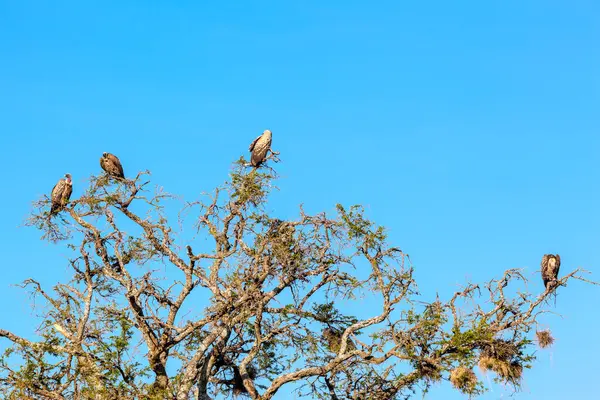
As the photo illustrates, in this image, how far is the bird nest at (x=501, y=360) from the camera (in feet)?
58.6

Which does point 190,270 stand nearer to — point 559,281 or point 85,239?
point 85,239

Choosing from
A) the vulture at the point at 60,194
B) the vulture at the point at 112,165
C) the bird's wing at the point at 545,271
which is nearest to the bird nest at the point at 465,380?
the bird's wing at the point at 545,271

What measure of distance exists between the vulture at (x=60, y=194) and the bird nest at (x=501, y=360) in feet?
27.4

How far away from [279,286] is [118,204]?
11.2 ft

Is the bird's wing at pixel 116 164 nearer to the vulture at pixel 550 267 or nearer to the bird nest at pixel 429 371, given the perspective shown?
the bird nest at pixel 429 371

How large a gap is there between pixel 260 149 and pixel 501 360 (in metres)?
6.19

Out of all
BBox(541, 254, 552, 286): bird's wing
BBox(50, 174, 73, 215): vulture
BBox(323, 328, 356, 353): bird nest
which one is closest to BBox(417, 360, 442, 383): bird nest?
BBox(323, 328, 356, 353): bird nest

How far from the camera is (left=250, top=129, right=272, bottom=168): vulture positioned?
2027cm

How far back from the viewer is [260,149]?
67.1 feet

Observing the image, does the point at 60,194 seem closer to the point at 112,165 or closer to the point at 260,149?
the point at 112,165

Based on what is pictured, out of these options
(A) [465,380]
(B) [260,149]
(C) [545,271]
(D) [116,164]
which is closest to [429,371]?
(A) [465,380]

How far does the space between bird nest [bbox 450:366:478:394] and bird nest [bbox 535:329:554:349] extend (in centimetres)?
163

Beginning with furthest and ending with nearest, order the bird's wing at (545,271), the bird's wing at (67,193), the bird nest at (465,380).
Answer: the bird's wing at (67,193) < the bird's wing at (545,271) < the bird nest at (465,380)

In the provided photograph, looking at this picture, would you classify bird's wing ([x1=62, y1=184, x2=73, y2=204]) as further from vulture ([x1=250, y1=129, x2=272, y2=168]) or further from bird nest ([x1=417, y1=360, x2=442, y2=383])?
bird nest ([x1=417, y1=360, x2=442, y2=383])
